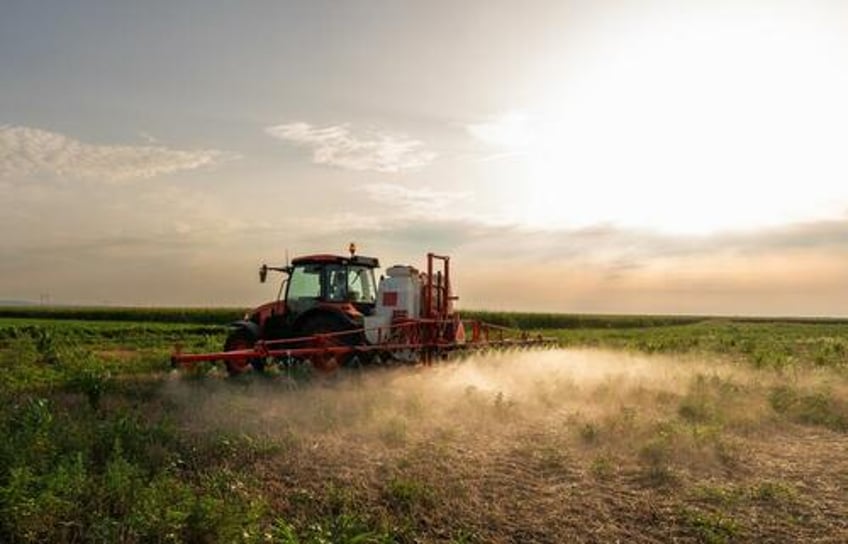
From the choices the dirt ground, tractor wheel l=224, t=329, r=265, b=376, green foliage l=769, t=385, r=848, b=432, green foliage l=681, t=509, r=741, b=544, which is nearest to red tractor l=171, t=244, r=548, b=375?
tractor wheel l=224, t=329, r=265, b=376

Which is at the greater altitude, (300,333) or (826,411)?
(300,333)

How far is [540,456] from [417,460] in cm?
155

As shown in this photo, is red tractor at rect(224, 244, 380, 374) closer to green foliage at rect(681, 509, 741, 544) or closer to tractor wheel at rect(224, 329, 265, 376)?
tractor wheel at rect(224, 329, 265, 376)

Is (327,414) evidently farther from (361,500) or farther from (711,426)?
(711,426)

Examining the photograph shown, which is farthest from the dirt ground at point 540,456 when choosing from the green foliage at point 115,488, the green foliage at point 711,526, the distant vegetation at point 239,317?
the distant vegetation at point 239,317

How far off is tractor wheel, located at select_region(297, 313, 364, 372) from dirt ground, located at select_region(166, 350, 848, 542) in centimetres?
96

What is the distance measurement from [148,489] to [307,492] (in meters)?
1.53

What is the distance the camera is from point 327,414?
11.7 m

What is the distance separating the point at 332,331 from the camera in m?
17.0

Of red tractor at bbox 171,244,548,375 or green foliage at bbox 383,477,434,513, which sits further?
red tractor at bbox 171,244,548,375

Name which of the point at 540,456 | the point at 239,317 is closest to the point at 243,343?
the point at 540,456

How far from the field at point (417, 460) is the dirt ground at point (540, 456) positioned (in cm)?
3

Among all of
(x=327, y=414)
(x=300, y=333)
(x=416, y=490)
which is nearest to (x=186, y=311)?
(x=300, y=333)

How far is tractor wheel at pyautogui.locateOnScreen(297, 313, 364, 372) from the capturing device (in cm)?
1565
